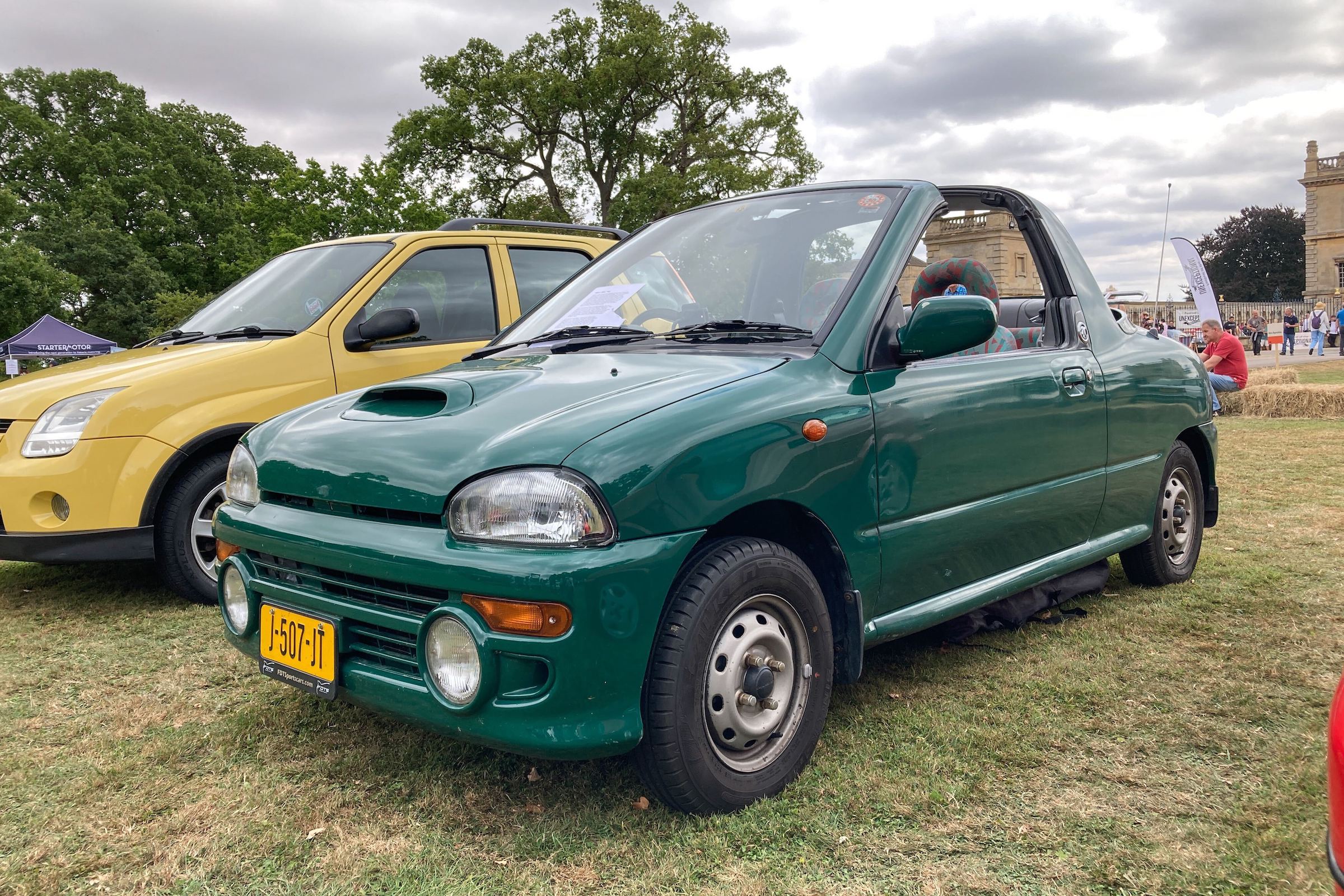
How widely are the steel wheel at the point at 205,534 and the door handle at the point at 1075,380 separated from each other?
12.5ft

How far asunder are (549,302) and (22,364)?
146 ft

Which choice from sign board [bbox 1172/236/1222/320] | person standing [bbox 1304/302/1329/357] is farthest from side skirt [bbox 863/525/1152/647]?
person standing [bbox 1304/302/1329/357]

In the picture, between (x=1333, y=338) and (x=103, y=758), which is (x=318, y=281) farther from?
(x=1333, y=338)

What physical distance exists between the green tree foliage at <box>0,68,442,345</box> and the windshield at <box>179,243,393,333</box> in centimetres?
3595

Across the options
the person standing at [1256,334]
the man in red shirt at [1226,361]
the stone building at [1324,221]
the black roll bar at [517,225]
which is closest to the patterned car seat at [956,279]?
the black roll bar at [517,225]

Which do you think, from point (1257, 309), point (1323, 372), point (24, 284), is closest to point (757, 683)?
point (1323, 372)

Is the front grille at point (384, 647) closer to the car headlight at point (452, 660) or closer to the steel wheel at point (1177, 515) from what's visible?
the car headlight at point (452, 660)

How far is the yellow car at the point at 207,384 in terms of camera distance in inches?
170

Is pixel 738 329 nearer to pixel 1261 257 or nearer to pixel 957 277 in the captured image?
pixel 957 277

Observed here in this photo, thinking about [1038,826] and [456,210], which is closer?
[1038,826]

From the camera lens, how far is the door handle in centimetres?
357

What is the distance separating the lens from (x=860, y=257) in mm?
3055

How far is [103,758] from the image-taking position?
292 cm

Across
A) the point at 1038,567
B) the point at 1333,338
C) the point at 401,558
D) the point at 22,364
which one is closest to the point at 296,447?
the point at 401,558
